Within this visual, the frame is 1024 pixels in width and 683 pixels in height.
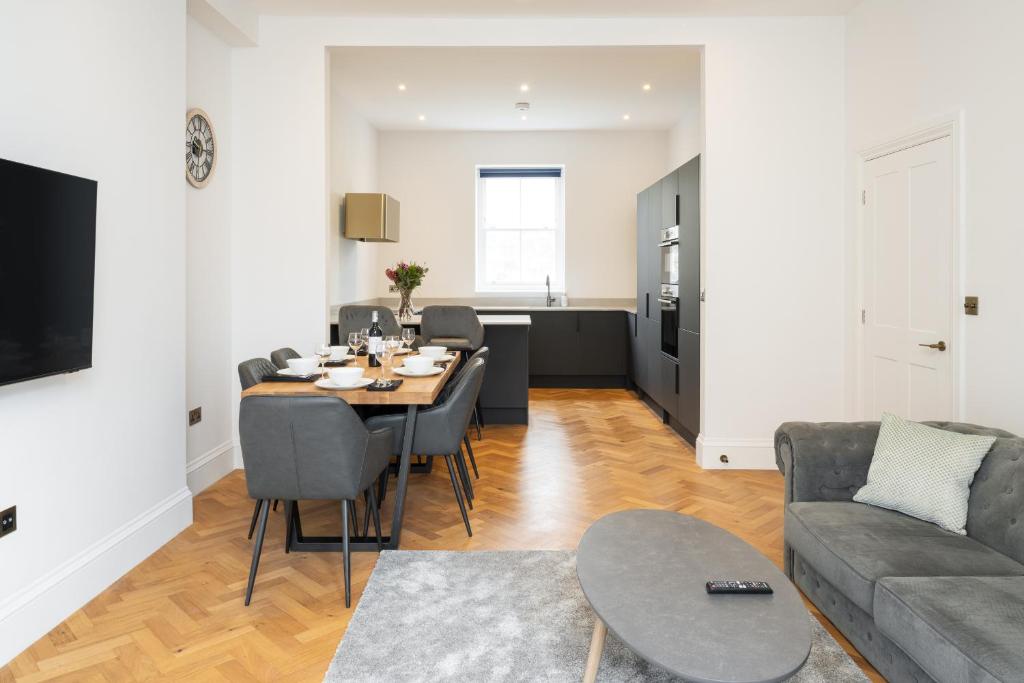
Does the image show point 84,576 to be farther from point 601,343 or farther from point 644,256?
point 601,343

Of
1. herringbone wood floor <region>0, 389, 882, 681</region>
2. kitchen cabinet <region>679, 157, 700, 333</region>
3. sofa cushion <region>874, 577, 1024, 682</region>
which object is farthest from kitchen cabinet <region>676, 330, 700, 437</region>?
sofa cushion <region>874, 577, 1024, 682</region>

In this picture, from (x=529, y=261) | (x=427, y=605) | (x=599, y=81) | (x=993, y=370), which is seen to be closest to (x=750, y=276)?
(x=993, y=370)

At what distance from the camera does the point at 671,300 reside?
5.47 meters

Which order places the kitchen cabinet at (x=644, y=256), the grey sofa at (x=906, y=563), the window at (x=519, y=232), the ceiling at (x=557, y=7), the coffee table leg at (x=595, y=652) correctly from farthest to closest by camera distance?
1. the window at (x=519, y=232)
2. the kitchen cabinet at (x=644, y=256)
3. the ceiling at (x=557, y=7)
4. the coffee table leg at (x=595, y=652)
5. the grey sofa at (x=906, y=563)

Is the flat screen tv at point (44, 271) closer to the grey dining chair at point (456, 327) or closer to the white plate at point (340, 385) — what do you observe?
the white plate at point (340, 385)

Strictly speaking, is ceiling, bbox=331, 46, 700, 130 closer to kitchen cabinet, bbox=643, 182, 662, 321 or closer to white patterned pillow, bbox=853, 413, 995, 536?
kitchen cabinet, bbox=643, 182, 662, 321

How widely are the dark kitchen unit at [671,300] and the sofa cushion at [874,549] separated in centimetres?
235

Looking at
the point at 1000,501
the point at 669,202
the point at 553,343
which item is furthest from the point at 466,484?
the point at 553,343

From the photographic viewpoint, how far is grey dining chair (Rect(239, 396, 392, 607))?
95.7 inches

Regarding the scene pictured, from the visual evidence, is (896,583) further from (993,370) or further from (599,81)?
(599,81)

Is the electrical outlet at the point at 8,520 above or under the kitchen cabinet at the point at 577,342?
under

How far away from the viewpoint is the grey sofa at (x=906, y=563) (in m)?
1.63

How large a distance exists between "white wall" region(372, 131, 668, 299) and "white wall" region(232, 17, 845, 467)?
3337 mm

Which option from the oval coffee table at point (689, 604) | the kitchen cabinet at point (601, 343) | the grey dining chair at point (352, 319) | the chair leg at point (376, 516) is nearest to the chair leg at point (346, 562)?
the chair leg at point (376, 516)
